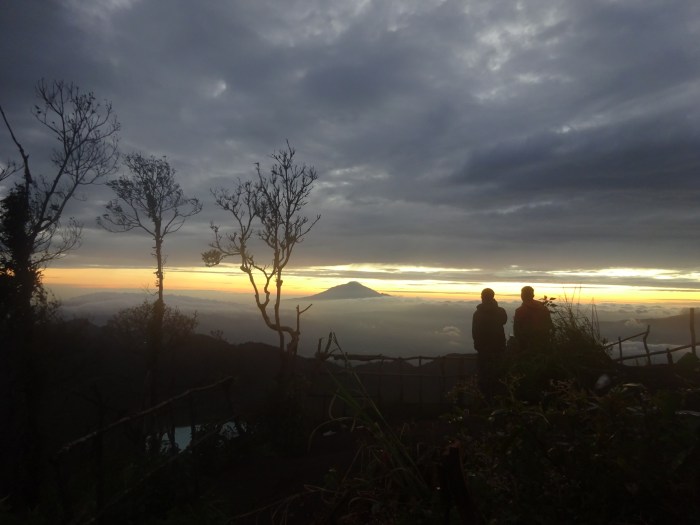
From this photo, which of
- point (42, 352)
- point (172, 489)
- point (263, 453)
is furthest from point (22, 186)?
point (172, 489)

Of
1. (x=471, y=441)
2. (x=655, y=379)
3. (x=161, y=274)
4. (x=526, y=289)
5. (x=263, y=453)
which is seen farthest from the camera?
(x=161, y=274)

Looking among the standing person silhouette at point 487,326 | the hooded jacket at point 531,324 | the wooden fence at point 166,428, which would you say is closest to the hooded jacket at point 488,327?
the standing person silhouette at point 487,326

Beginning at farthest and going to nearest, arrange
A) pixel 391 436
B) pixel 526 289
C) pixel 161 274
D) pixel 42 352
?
pixel 161 274 < pixel 42 352 < pixel 526 289 < pixel 391 436

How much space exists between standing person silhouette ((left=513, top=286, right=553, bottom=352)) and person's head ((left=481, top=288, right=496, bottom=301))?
134 centimetres

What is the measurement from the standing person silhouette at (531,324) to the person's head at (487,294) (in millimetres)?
1340

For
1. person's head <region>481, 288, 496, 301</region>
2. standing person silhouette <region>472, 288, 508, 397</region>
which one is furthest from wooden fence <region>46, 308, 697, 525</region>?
person's head <region>481, 288, 496, 301</region>

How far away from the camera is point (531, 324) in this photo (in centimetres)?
811

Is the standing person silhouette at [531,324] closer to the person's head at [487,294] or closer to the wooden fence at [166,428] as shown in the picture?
the wooden fence at [166,428]

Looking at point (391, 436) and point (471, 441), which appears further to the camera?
point (471, 441)

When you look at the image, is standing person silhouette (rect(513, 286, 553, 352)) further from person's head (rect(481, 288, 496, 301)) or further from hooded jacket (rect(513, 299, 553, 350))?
person's head (rect(481, 288, 496, 301))

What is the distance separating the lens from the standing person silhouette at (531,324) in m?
6.49

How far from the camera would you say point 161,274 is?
25.4 m

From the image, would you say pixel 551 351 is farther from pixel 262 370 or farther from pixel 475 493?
pixel 262 370

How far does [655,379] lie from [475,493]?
5172 mm
